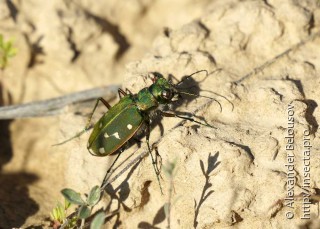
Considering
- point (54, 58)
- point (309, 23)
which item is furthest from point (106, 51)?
point (309, 23)

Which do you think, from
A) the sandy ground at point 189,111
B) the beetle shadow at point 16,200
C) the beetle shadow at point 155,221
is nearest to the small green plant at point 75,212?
the sandy ground at point 189,111

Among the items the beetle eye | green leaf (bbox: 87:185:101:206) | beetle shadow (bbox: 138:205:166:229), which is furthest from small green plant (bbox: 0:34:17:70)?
beetle shadow (bbox: 138:205:166:229)

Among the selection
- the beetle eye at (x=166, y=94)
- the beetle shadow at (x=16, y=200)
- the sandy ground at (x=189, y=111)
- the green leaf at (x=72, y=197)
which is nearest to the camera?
the sandy ground at (x=189, y=111)

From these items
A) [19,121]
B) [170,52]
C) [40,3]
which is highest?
[40,3]

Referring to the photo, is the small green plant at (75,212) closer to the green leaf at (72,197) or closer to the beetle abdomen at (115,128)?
the green leaf at (72,197)

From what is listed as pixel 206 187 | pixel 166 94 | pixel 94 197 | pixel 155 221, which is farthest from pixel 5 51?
pixel 206 187

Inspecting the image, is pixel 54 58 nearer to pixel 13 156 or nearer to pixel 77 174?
pixel 13 156
